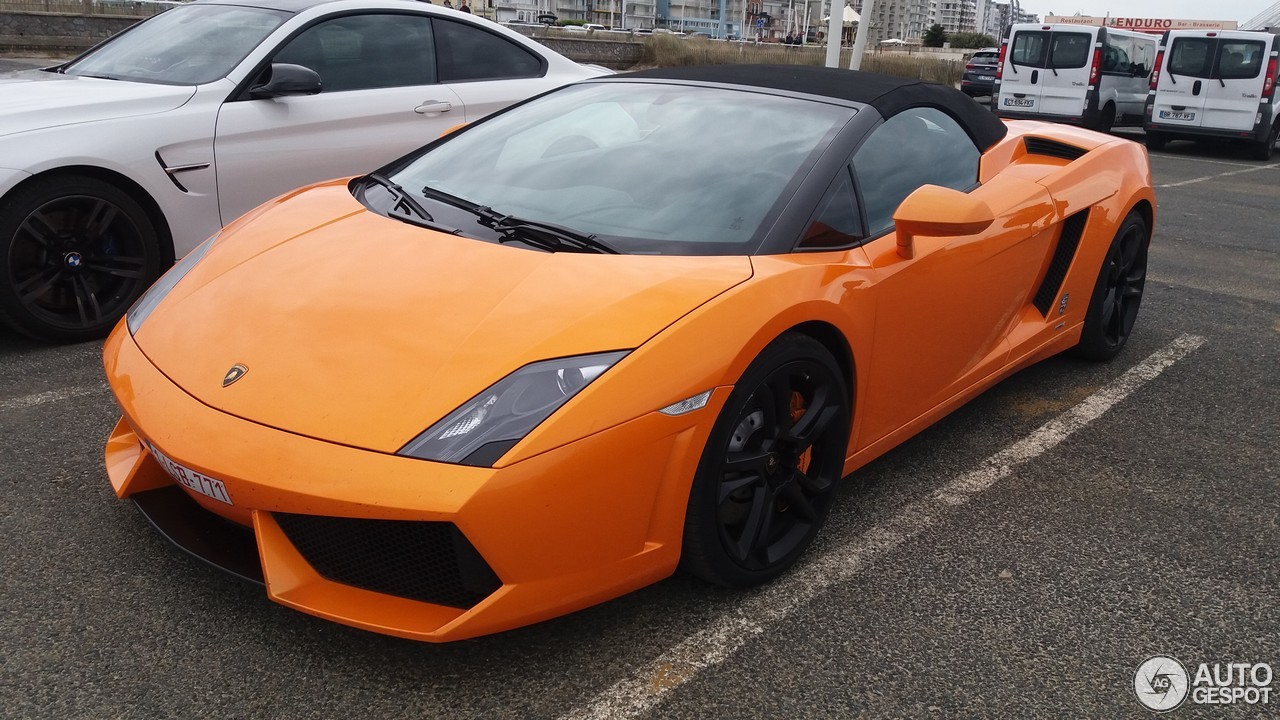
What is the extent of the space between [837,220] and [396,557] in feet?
4.52

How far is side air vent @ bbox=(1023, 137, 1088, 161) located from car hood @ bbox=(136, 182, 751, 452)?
6.15 feet

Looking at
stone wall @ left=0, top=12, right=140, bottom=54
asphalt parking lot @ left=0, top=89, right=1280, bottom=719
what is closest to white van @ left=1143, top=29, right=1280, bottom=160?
asphalt parking lot @ left=0, top=89, right=1280, bottom=719

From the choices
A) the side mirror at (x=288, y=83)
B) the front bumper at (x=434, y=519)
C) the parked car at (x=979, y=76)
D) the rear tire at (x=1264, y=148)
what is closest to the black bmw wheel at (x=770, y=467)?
the front bumper at (x=434, y=519)

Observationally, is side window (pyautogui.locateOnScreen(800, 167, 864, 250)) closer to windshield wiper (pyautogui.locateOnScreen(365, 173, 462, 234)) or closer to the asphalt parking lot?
the asphalt parking lot

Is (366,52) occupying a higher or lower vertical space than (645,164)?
higher

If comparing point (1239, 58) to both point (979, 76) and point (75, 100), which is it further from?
point (75, 100)

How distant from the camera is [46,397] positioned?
3307mm

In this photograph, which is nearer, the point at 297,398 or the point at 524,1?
the point at 297,398

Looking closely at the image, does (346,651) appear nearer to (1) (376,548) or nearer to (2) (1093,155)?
(1) (376,548)

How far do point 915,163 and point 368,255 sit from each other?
159 centimetres

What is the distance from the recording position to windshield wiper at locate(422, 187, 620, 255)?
2.35 metres

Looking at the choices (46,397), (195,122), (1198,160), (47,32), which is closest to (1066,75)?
(1198,160)

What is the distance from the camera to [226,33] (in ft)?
14.9

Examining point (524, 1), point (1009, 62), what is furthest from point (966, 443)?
point (524, 1)
